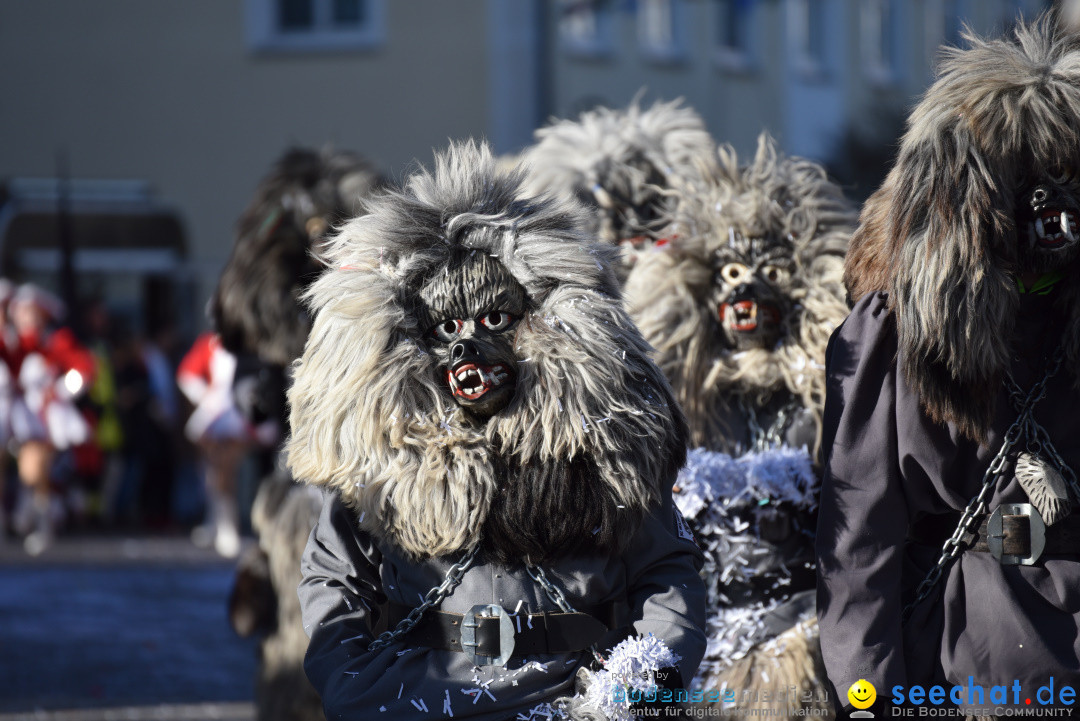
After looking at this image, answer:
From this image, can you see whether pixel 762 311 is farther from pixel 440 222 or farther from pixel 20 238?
pixel 20 238

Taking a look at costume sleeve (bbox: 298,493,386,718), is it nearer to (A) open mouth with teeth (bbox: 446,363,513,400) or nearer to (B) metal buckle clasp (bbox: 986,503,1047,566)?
(A) open mouth with teeth (bbox: 446,363,513,400)

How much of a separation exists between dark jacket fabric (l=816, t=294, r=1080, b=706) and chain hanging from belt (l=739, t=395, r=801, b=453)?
2.03ft

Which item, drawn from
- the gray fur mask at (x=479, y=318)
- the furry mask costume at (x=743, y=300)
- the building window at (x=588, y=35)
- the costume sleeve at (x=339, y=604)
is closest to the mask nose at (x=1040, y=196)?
the furry mask costume at (x=743, y=300)

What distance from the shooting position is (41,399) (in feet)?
33.8

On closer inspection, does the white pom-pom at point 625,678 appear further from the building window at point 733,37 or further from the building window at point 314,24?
the building window at point 733,37

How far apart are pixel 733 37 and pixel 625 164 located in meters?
16.2

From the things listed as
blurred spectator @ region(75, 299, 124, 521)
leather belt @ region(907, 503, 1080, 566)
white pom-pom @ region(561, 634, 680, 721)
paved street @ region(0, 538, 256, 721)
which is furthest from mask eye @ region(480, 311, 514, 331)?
blurred spectator @ region(75, 299, 124, 521)

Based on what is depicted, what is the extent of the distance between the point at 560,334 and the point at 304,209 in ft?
6.95

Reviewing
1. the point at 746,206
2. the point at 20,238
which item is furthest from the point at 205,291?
the point at 746,206

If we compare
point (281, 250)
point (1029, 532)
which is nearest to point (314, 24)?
point (281, 250)

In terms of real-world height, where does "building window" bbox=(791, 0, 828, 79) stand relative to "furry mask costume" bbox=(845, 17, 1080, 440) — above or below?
above

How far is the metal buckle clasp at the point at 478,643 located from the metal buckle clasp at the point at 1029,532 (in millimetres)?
1037

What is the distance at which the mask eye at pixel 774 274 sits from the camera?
368cm

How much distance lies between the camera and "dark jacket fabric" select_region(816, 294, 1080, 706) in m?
2.77
